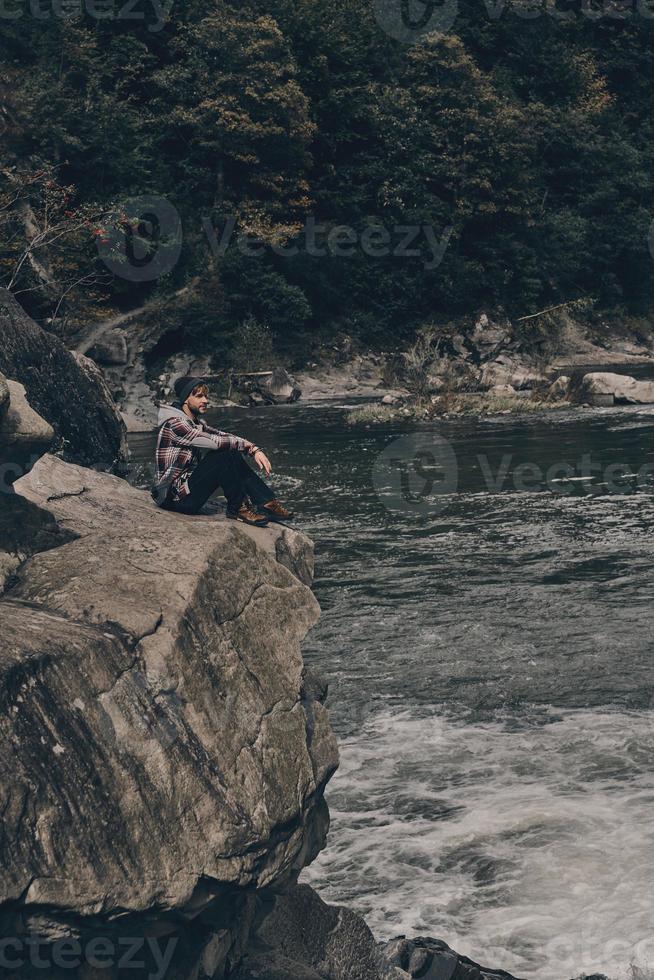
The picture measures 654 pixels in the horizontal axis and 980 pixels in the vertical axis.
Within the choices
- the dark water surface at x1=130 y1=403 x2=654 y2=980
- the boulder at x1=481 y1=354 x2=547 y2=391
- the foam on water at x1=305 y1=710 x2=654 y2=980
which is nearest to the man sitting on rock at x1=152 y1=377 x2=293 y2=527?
the dark water surface at x1=130 y1=403 x2=654 y2=980

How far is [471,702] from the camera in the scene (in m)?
9.68

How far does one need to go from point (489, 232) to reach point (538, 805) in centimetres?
4583

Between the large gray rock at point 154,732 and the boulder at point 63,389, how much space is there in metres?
6.97

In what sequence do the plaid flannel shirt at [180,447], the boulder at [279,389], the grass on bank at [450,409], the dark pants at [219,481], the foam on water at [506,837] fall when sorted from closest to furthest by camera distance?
the foam on water at [506,837] < the plaid flannel shirt at [180,447] < the dark pants at [219,481] < the grass on bank at [450,409] < the boulder at [279,389]

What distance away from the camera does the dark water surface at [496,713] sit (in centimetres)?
662

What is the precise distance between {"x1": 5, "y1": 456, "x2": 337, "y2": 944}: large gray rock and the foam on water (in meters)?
0.91

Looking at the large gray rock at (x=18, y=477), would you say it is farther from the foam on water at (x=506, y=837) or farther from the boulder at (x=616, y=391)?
the boulder at (x=616, y=391)

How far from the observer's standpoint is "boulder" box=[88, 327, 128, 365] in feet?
131

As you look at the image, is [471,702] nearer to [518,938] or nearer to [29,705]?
[518,938]

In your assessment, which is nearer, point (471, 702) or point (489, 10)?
point (471, 702)

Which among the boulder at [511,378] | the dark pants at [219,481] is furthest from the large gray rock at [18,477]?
the boulder at [511,378]

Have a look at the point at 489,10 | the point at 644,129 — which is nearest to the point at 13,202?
the point at 489,10

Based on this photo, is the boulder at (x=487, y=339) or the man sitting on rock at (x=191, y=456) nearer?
the man sitting on rock at (x=191, y=456)

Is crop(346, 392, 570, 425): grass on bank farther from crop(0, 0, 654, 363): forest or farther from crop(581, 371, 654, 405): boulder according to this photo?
crop(0, 0, 654, 363): forest
